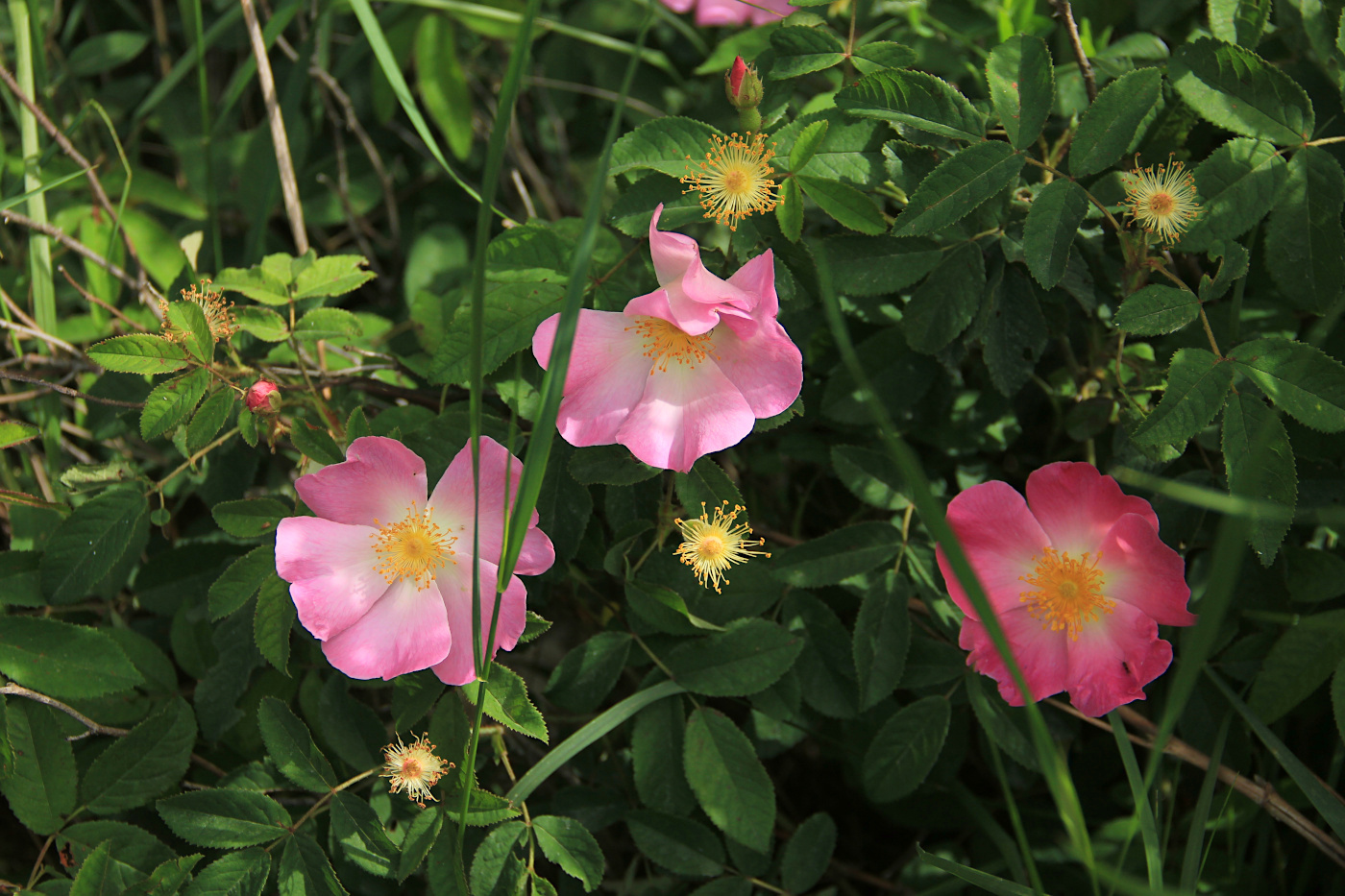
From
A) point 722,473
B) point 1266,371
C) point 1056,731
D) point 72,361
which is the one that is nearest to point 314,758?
point 722,473

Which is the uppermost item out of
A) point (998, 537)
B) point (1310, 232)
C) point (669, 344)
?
point (1310, 232)

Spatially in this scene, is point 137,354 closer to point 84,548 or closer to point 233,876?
point 84,548

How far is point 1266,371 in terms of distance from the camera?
115cm

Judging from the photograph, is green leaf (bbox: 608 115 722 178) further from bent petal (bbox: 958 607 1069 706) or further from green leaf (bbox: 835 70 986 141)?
bent petal (bbox: 958 607 1069 706)

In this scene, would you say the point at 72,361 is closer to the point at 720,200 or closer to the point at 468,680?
the point at 468,680

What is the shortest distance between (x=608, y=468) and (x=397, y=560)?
1.00 ft

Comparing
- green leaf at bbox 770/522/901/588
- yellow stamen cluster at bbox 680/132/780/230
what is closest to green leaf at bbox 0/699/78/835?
green leaf at bbox 770/522/901/588

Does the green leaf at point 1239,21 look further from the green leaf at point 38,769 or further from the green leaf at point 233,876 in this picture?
the green leaf at point 38,769

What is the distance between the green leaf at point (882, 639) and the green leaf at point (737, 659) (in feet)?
0.32

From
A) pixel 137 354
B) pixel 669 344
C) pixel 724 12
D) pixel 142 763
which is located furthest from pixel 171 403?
pixel 724 12

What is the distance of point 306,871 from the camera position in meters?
1.20

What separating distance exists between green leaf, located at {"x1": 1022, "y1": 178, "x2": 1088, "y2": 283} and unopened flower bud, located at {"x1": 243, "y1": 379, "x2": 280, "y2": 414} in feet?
3.21

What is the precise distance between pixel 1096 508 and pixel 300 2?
156 cm

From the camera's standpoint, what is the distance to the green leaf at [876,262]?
1277mm
